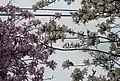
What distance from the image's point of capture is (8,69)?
1.19 metres

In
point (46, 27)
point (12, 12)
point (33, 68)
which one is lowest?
point (33, 68)

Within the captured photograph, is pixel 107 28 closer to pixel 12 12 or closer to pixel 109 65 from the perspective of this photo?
pixel 109 65

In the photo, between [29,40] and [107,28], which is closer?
[29,40]

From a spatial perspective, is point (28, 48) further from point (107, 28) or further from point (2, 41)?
point (107, 28)

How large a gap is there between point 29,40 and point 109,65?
0.49 meters

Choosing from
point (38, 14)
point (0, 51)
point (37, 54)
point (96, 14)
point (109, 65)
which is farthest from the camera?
point (38, 14)

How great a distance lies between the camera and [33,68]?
1.22 meters

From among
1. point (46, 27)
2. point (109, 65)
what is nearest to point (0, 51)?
point (46, 27)

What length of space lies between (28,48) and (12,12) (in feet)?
0.63

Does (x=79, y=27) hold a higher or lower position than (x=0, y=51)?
lower

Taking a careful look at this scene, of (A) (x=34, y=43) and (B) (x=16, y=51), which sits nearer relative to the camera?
(B) (x=16, y=51)

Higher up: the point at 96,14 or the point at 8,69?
the point at 96,14

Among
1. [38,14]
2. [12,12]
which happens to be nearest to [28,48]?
[12,12]

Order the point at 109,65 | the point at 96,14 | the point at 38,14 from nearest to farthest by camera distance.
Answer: the point at 96,14
the point at 109,65
the point at 38,14
